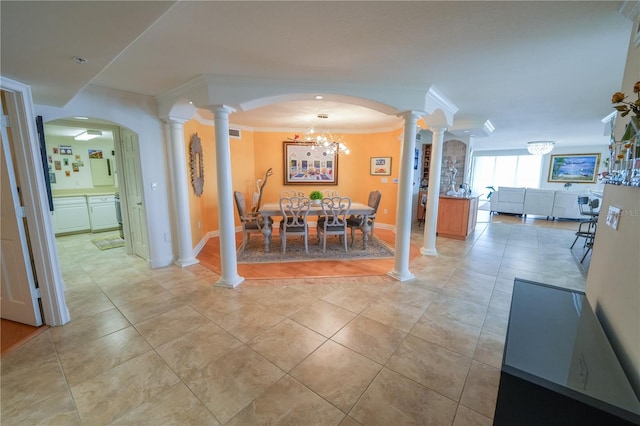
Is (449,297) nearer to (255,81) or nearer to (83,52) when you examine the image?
(255,81)

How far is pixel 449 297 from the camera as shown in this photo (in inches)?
112

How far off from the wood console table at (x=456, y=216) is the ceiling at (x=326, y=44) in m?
2.37

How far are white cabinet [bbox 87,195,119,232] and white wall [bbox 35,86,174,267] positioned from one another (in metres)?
2.97

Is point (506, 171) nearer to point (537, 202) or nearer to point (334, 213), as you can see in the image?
point (537, 202)

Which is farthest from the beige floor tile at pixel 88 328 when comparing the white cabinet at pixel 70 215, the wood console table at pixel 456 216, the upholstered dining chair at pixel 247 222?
the wood console table at pixel 456 216

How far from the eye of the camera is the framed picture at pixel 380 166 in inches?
230

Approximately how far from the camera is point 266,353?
→ 6.37ft

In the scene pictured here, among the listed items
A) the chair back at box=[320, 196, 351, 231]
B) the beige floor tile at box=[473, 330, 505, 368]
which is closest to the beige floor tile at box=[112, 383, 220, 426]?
the beige floor tile at box=[473, 330, 505, 368]

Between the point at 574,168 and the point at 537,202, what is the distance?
258cm

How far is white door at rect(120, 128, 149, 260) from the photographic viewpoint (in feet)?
11.4

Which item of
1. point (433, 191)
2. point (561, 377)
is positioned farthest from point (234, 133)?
point (561, 377)

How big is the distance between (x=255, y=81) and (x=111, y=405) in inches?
112

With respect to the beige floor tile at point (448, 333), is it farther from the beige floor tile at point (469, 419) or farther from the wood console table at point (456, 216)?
the wood console table at point (456, 216)

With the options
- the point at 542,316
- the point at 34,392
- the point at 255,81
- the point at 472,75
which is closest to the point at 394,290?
the point at 542,316
